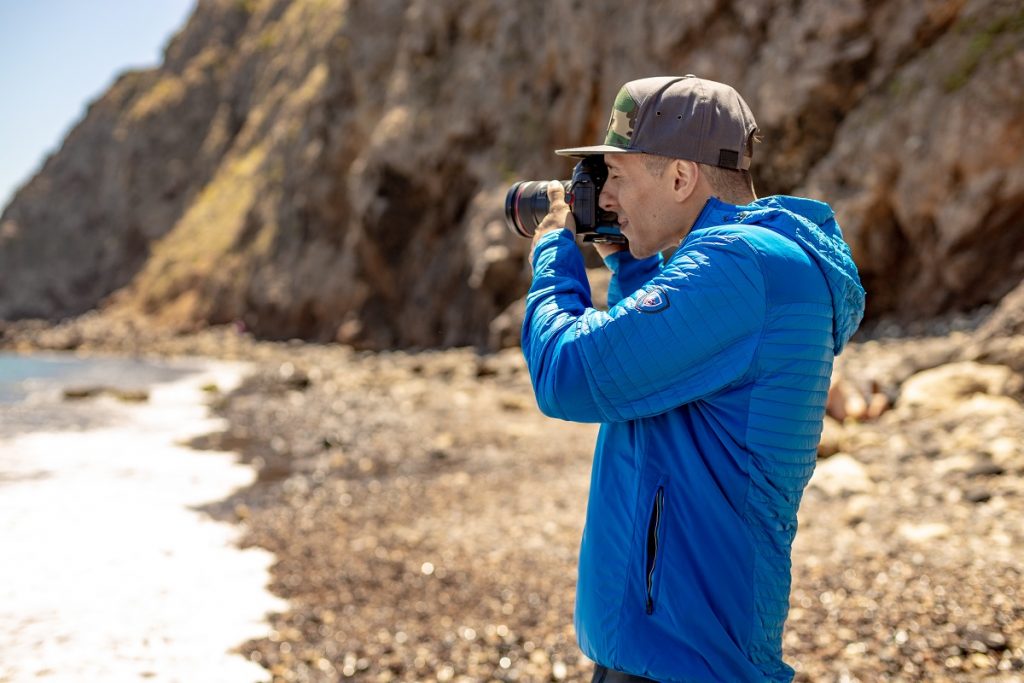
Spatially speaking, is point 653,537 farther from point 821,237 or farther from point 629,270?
point 629,270

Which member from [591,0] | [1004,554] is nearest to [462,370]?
[591,0]

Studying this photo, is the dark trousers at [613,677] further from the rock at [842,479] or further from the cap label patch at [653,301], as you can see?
the rock at [842,479]

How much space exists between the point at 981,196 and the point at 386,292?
25.7 m

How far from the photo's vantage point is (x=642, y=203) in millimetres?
2164

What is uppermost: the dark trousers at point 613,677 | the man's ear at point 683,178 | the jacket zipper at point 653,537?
the man's ear at point 683,178

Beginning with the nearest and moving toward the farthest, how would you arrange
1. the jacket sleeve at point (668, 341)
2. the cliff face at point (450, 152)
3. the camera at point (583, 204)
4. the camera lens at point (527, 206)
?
the jacket sleeve at point (668, 341)
the camera at point (583, 204)
the camera lens at point (527, 206)
the cliff face at point (450, 152)

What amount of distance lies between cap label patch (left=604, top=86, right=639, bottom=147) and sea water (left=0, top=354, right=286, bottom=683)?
474 cm

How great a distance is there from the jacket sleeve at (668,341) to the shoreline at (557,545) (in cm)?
351

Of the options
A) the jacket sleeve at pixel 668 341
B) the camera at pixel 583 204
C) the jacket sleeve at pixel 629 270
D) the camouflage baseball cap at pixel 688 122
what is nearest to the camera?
the jacket sleeve at pixel 668 341

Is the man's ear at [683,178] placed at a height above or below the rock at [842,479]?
above

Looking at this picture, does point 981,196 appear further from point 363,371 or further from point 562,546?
point 363,371

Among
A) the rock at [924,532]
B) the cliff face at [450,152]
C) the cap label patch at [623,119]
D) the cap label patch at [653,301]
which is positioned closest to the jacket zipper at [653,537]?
the cap label patch at [653,301]

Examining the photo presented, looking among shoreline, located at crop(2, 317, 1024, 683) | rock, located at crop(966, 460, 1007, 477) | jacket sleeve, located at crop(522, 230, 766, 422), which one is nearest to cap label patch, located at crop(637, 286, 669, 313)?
jacket sleeve, located at crop(522, 230, 766, 422)

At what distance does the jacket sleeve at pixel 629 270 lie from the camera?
2.60 m
